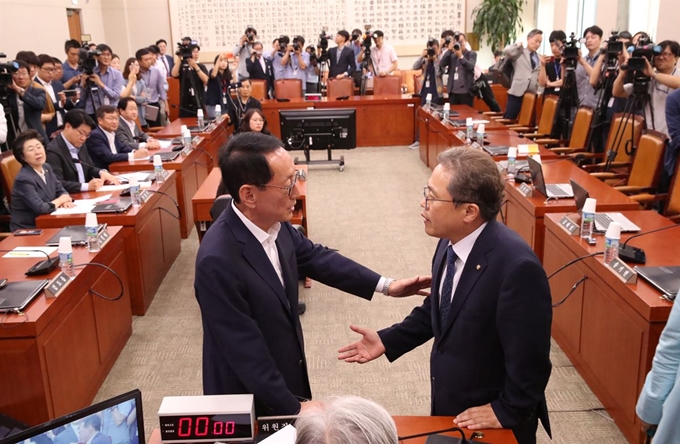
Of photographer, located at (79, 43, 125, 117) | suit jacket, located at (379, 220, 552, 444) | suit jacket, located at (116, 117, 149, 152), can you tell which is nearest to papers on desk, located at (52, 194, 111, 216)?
suit jacket, located at (116, 117, 149, 152)

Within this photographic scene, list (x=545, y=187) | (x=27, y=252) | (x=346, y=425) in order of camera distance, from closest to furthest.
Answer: (x=346, y=425) → (x=27, y=252) → (x=545, y=187)

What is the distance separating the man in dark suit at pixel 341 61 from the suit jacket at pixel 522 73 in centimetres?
307

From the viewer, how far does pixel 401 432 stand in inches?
65.9

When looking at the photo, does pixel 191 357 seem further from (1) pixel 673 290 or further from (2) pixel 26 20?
(2) pixel 26 20

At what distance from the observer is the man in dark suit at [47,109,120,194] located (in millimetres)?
4586

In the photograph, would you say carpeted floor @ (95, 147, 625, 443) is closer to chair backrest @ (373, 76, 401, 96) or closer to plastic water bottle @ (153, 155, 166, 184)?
plastic water bottle @ (153, 155, 166, 184)

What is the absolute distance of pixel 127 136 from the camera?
5.84 meters

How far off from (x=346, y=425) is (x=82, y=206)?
3.57 m

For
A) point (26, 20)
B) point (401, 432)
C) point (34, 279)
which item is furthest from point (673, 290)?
point (26, 20)

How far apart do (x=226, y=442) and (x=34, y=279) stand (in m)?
1.82

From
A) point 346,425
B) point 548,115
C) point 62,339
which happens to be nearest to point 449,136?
point 548,115

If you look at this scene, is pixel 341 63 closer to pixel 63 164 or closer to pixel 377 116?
pixel 377 116

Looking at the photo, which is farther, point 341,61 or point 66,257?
point 341,61

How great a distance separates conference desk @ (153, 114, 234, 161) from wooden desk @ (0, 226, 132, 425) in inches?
119
